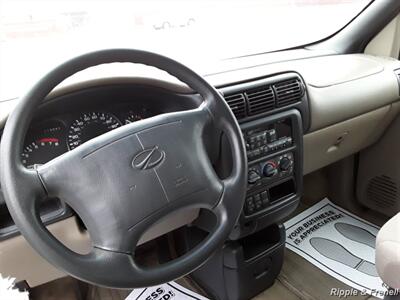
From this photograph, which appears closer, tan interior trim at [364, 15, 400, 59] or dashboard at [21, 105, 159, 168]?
dashboard at [21, 105, 159, 168]

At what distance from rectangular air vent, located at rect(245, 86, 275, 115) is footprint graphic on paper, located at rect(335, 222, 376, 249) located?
0.71 meters

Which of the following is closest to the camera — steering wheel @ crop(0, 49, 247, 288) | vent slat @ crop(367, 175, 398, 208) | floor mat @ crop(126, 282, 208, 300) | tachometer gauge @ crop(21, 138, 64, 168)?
steering wheel @ crop(0, 49, 247, 288)

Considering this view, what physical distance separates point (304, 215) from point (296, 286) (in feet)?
1.22

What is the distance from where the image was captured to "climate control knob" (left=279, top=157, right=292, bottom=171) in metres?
1.11

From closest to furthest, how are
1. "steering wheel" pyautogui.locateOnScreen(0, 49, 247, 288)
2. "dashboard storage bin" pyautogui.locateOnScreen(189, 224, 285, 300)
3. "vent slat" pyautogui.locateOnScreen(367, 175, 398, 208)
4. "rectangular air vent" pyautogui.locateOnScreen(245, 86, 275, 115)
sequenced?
"steering wheel" pyautogui.locateOnScreen(0, 49, 247, 288)
"rectangular air vent" pyautogui.locateOnScreen(245, 86, 275, 115)
"dashboard storage bin" pyautogui.locateOnScreen(189, 224, 285, 300)
"vent slat" pyautogui.locateOnScreen(367, 175, 398, 208)

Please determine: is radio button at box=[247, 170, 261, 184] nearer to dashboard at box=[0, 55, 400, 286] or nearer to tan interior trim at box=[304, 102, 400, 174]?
dashboard at box=[0, 55, 400, 286]

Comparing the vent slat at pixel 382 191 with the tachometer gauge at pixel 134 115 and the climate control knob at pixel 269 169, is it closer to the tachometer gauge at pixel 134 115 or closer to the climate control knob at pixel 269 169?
the climate control knob at pixel 269 169

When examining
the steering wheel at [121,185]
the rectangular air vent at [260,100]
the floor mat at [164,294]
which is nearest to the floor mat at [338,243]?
the floor mat at [164,294]

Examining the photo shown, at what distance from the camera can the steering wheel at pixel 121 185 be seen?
635 mm

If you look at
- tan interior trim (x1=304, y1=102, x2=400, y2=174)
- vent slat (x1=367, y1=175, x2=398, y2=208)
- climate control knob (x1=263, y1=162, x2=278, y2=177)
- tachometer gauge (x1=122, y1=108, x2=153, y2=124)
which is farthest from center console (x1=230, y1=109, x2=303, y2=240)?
vent slat (x1=367, y1=175, x2=398, y2=208)

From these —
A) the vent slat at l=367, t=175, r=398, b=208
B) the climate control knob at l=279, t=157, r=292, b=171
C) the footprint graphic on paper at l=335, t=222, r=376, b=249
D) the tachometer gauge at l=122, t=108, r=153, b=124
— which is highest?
the tachometer gauge at l=122, t=108, r=153, b=124

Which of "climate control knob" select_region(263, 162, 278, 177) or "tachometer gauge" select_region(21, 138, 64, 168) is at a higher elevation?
"tachometer gauge" select_region(21, 138, 64, 168)

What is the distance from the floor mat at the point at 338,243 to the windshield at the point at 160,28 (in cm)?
67

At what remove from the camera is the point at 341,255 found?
1433 mm
